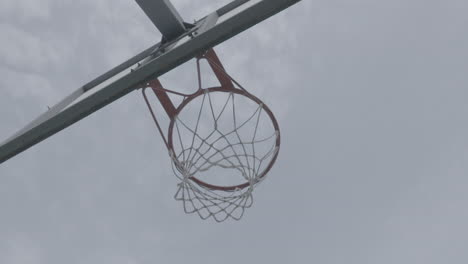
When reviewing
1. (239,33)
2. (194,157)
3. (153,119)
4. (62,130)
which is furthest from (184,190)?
(239,33)

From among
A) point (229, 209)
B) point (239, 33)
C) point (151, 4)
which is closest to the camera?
point (239, 33)

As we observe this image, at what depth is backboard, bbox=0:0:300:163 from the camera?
4.21 metres

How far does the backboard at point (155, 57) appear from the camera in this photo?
4.21 m

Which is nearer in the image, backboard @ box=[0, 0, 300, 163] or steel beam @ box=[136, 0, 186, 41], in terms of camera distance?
backboard @ box=[0, 0, 300, 163]

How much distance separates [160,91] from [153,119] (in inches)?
8.7

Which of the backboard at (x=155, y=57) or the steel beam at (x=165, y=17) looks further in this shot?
the steel beam at (x=165, y=17)

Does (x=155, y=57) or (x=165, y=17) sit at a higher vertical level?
(x=165, y=17)

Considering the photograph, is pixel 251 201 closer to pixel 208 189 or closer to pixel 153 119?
pixel 208 189

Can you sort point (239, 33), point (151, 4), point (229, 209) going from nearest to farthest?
point (239, 33), point (151, 4), point (229, 209)

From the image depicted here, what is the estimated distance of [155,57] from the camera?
15.0 ft

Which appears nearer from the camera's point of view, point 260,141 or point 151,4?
point 151,4

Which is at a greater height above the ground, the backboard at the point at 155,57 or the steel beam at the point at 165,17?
the steel beam at the point at 165,17

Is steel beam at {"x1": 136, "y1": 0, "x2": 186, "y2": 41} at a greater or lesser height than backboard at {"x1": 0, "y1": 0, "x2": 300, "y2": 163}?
greater

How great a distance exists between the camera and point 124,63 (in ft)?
16.2
